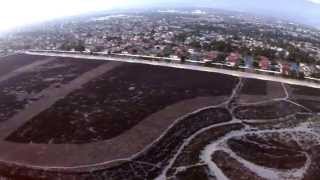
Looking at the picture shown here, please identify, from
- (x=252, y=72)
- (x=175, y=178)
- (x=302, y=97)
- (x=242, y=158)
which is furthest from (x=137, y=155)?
(x=252, y=72)

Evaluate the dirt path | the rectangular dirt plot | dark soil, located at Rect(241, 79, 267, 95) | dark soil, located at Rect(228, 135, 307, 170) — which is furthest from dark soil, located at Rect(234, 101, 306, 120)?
the rectangular dirt plot

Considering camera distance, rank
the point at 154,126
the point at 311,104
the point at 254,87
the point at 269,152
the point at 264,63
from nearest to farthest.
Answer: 1. the point at 269,152
2. the point at 154,126
3. the point at 311,104
4. the point at 254,87
5. the point at 264,63

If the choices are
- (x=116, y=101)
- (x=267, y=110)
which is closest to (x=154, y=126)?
(x=116, y=101)

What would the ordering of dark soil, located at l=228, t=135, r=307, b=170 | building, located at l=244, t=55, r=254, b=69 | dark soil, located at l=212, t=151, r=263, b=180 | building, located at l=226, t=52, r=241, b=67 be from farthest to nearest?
building, located at l=226, t=52, r=241, b=67 → building, located at l=244, t=55, r=254, b=69 → dark soil, located at l=228, t=135, r=307, b=170 → dark soil, located at l=212, t=151, r=263, b=180

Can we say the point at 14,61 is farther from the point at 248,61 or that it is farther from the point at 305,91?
the point at 305,91

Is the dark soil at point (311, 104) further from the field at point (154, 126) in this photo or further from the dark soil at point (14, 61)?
the dark soil at point (14, 61)

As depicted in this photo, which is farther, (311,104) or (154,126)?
(311,104)

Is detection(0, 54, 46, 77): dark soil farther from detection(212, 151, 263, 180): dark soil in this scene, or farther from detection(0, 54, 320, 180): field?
detection(212, 151, 263, 180): dark soil
